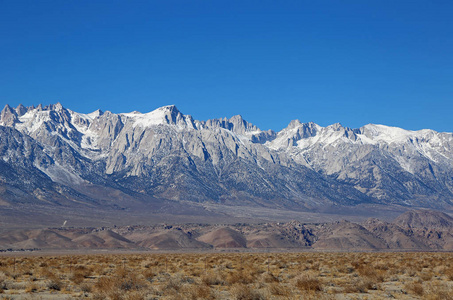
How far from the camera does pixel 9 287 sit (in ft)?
99.5

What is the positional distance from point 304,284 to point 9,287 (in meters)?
16.3

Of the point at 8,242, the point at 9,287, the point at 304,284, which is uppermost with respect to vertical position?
the point at 304,284

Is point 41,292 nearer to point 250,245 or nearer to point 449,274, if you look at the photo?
point 449,274

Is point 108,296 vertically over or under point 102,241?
over

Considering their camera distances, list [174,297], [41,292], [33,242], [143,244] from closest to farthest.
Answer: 1. [174,297]
2. [41,292]
3. [33,242]
4. [143,244]

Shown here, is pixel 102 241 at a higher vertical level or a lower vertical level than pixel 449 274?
lower

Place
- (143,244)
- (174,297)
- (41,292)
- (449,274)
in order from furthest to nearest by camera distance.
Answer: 1. (143,244)
2. (449,274)
3. (41,292)
4. (174,297)

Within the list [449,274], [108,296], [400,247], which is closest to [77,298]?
[108,296]

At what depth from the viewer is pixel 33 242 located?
177000 millimetres

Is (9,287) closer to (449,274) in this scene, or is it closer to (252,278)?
(252,278)

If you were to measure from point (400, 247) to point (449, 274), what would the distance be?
560ft

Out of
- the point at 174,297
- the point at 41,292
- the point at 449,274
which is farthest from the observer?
the point at 449,274

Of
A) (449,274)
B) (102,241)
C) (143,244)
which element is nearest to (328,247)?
(143,244)

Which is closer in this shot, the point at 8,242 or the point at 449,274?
the point at 449,274
